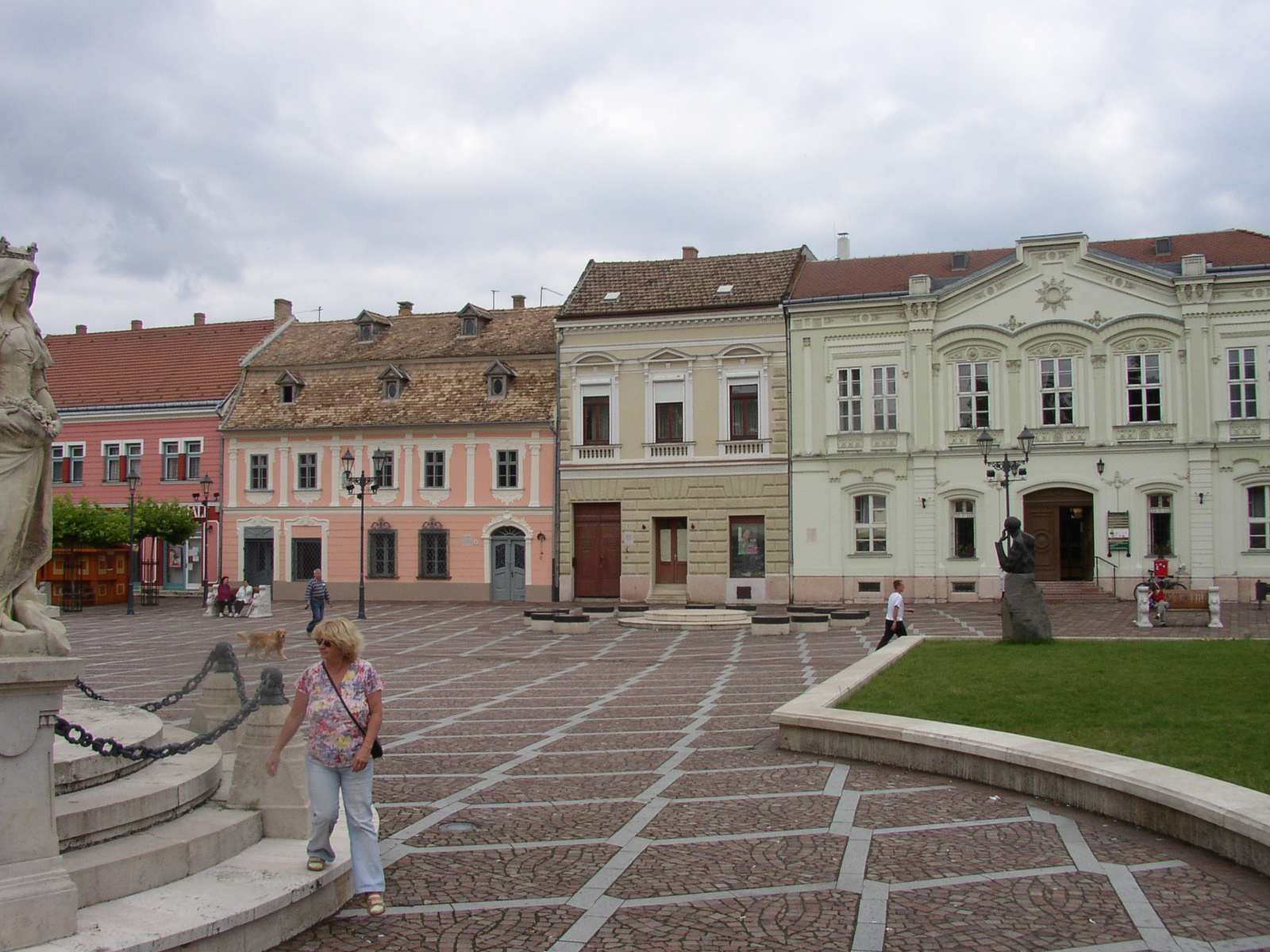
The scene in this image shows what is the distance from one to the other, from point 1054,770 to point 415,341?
36.6 metres

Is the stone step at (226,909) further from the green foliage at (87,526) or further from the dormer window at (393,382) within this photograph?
the dormer window at (393,382)

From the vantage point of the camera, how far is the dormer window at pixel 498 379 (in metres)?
39.6

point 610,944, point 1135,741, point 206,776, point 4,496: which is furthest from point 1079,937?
point 4,496

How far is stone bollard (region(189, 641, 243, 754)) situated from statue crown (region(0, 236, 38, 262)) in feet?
13.2

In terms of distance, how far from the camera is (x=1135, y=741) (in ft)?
31.8

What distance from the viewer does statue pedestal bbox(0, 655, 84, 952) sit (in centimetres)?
544

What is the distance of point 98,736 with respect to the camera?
805 centimetres

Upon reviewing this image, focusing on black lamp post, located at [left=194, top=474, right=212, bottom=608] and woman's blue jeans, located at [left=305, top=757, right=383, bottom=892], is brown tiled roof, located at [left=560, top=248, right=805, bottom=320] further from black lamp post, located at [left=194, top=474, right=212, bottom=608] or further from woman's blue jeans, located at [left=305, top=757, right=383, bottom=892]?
woman's blue jeans, located at [left=305, top=757, right=383, bottom=892]

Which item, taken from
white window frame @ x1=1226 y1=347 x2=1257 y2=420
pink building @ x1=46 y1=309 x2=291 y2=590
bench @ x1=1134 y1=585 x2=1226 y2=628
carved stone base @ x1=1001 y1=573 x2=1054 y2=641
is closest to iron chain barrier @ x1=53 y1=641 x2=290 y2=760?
carved stone base @ x1=1001 y1=573 x2=1054 y2=641

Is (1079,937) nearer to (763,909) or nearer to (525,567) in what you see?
(763,909)

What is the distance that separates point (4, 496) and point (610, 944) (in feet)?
13.7

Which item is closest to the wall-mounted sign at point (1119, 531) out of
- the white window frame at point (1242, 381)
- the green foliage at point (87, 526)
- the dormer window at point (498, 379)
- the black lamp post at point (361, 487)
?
the white window frame at point (1242, 381)

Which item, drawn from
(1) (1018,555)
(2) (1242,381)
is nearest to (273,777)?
(1) (1018,555)

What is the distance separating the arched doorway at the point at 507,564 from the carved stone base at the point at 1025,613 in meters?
22.9
